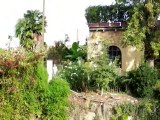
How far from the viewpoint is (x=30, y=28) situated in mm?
30766

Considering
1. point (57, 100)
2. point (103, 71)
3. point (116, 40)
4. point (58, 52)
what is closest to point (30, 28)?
point (58, 52)

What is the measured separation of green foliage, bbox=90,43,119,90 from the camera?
752 inches

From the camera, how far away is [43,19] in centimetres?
3050

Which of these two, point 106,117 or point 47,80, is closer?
point 47,80

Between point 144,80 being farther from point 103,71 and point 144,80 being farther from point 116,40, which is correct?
point 116,40

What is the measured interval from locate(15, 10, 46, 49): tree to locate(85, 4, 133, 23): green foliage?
4.16 metres

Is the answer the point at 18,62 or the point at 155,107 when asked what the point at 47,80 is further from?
the point at 155,107

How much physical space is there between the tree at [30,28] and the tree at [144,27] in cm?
917

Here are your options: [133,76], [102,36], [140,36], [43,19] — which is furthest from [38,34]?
[133,76]

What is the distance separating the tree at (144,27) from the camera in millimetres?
22906

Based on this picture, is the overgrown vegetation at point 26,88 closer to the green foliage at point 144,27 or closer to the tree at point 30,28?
the green foliage at point 144,27

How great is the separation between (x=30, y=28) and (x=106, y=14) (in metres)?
5.97

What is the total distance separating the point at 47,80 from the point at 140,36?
7.76 meters

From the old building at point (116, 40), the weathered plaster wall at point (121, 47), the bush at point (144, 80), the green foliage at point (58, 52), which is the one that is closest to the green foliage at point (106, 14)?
the old building at point (116, 40)
